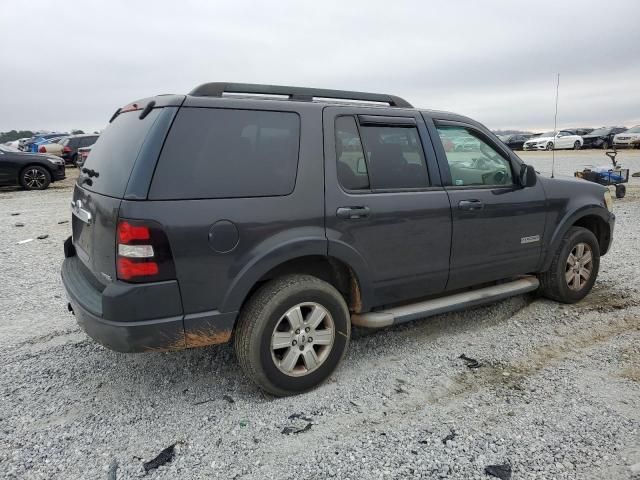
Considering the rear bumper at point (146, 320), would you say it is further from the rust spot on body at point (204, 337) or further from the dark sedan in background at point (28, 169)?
the dark sedan in background at point (28, 169)

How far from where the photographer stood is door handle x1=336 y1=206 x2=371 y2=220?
10.5 feet

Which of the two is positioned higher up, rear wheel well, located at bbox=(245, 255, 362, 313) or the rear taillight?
the rear taillight

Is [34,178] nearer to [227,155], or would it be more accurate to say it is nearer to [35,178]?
[35,178]

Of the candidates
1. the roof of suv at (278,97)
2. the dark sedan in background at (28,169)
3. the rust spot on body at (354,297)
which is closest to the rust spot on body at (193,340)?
the rust spot on body at (354,297)

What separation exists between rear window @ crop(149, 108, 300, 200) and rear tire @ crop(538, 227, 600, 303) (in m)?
2.90

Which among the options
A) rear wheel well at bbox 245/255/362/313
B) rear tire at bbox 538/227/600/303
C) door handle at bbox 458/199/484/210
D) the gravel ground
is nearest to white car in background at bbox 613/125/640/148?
rear tire at bbox 538/227/600/303

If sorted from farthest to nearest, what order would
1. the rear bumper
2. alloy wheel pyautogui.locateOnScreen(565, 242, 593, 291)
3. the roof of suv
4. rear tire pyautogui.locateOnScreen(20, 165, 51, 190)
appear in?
1. rear tire pyautogui.locateOnScreen(20, 165, 51, 190)
2. alloy wheel pyautogui.locateOnScreen(565, 242, 593, 291)
3. the roof of suv
4. the rear bumper

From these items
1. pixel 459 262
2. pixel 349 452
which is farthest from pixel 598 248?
pixel 349 452

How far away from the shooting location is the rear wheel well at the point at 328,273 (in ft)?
10.4

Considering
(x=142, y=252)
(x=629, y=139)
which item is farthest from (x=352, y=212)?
(x=629, y=139)

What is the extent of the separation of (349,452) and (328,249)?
3.98 ft

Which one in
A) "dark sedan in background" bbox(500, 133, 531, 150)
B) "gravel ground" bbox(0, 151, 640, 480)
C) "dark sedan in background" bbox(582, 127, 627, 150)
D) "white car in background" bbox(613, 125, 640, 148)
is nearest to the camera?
"gravel ground" bbox(0, 151, 640, 480)

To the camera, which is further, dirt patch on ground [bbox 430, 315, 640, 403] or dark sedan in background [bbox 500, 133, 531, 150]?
dark sedan in background [bbox 500, 133, 531, 150]

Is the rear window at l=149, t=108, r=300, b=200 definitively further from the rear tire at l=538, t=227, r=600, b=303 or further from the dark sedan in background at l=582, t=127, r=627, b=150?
the dark sedan in background at l=582, t=127, r=627, b=150
